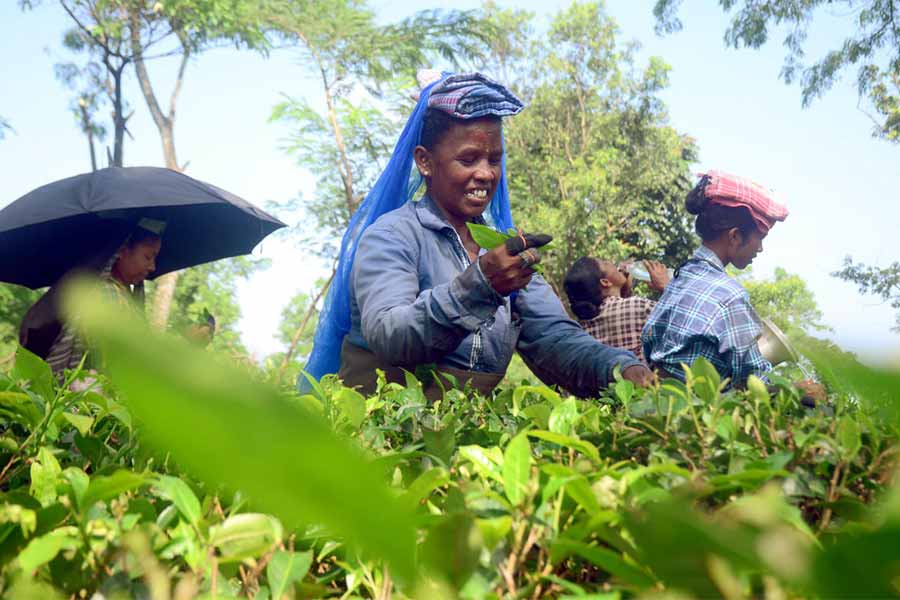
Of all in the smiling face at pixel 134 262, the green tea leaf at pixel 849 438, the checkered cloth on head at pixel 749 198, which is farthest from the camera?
the smiling face at pixel 134 262

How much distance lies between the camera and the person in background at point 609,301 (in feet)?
16.0

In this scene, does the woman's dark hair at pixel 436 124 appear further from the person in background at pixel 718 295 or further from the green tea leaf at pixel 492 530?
the green tea leaf at pixel 492 530

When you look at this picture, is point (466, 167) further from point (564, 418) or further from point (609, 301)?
point (609, 301)

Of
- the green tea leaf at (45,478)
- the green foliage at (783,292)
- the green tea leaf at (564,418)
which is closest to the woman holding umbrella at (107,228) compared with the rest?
the green tea leaf at (45,478)

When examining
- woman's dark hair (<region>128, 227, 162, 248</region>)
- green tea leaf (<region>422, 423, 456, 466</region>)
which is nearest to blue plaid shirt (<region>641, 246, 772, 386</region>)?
green tea leaf (<region>422, 423, 456, 466</region>)

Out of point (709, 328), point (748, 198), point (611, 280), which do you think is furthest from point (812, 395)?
point (611, 280)

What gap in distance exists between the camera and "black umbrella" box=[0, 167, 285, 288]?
5.12 m

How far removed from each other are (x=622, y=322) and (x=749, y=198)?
4.68 ft

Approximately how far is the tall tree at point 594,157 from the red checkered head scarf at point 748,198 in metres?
17.2

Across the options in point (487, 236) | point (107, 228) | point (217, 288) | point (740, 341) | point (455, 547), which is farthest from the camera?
point (217, 288)

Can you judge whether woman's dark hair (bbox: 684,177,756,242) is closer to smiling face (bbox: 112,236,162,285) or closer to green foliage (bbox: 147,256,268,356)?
smiling face (bbox: 112,236,162,285)

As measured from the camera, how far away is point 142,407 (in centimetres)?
13

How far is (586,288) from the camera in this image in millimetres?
5145

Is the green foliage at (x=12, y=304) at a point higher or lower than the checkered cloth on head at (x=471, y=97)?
lower
